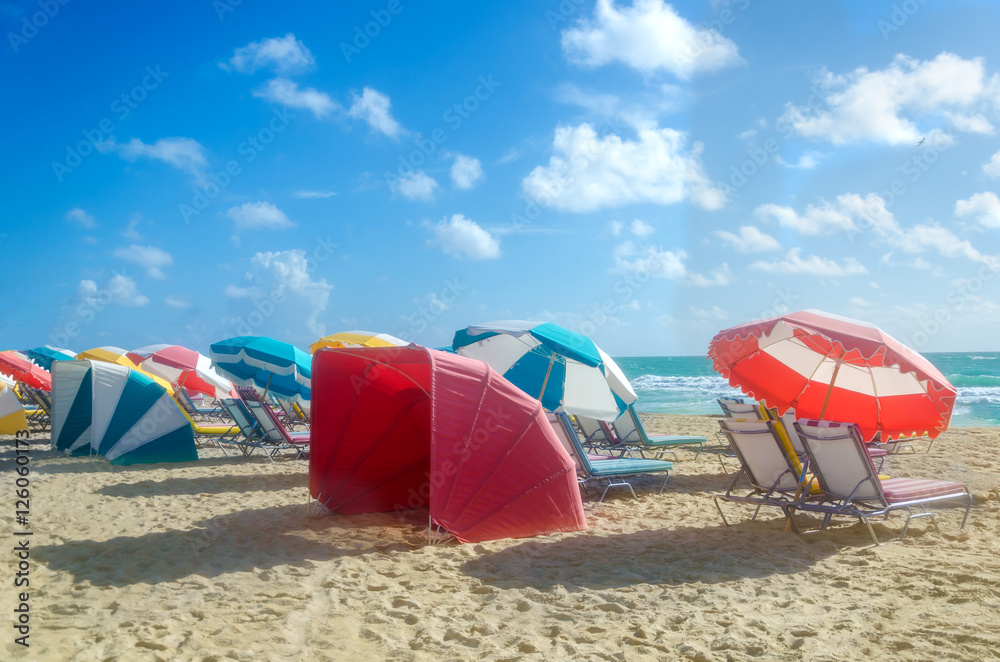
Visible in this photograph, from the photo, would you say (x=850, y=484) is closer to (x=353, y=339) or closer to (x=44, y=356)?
(x=353, y=339)

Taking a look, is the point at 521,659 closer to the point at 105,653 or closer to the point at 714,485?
the point at 105,653

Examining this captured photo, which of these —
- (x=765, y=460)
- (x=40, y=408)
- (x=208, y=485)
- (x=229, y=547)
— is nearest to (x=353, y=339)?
(x=208, y=485)

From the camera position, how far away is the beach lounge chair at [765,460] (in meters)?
5.70

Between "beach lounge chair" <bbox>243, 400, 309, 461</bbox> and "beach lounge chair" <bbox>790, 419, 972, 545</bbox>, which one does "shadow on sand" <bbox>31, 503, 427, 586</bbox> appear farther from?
"beach lounge chair" <bbox>243, 400, 309, 461</bbox>

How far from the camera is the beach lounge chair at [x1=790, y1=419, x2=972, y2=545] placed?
5160mm

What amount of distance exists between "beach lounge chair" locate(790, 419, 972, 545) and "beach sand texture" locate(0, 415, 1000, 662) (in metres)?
0.30

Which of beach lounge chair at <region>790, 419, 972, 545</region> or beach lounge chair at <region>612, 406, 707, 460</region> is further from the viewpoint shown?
beach lounge chair at <region>612, 406, 707, 460</region>

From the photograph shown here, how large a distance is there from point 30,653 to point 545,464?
386 centimetres

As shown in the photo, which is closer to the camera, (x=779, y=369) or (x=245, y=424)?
(x=779, y=369)

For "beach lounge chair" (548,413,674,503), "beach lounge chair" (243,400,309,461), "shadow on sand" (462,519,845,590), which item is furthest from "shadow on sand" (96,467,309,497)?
"shadow on sand" (462,519,845,590)

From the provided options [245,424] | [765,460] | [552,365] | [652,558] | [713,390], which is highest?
[552,365]

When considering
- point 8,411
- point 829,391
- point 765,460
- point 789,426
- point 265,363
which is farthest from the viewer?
point 8,411

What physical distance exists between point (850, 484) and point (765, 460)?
757mm

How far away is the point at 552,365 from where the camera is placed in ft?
29.4
